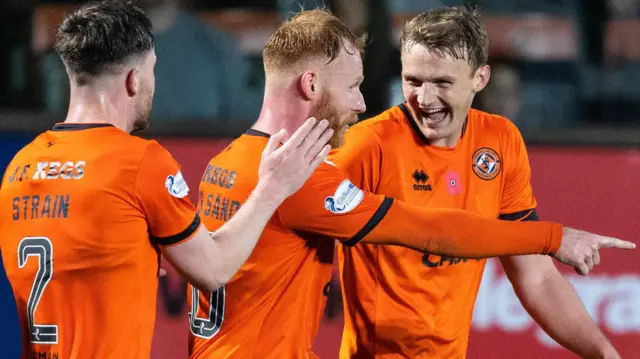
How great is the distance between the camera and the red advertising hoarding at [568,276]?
5.20 m

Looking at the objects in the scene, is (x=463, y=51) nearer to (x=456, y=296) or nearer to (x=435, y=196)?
(x=435, y=196)

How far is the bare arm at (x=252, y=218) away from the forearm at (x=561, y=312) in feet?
4.26

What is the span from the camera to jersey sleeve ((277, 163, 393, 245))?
2.98 meters

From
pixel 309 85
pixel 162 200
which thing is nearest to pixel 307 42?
pixel 309 85

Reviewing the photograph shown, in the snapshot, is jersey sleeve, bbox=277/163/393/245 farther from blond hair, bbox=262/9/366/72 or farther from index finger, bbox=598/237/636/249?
index finger, bbox=598/237/636/249

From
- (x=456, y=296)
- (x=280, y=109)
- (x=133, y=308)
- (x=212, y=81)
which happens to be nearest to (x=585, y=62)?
(x=212, y=81)

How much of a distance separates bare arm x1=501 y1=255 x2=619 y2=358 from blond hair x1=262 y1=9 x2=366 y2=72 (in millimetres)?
1166

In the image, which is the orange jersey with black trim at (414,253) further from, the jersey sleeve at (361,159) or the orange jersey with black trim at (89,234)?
the orange jersey with black trim at (89,234)

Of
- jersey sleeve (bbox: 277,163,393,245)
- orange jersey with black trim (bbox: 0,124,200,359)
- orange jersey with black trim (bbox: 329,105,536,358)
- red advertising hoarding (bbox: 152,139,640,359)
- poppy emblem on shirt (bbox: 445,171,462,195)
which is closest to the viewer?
orange jersey with black trim (bbox: 0,124,200,359)

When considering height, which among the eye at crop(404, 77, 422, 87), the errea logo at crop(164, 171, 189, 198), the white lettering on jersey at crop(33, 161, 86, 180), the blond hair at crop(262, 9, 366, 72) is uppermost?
the blond hair at crop(262, 9, 366, 72)

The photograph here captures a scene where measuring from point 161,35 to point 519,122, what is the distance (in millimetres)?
2080

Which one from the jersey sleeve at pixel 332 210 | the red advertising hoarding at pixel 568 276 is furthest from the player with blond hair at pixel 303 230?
the red advertising hoarding at pixel 568 276

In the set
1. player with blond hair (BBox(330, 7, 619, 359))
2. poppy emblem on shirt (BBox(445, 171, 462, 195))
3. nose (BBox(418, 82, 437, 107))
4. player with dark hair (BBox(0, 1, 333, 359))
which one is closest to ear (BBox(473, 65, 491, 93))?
player with blond hair (BBox(330, 7, 619, 359))

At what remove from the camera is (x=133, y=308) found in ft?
8.76
